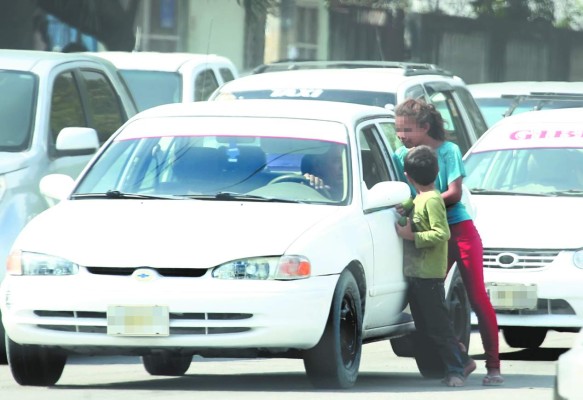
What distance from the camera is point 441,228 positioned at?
9.93 metres

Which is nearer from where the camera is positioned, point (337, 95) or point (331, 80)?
point (337, 95)

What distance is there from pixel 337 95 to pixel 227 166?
5.55m

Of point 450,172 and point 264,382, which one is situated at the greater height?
point 450,172

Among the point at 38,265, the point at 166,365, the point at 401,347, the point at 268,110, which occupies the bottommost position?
the point at 401,347

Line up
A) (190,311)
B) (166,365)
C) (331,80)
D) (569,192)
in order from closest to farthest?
(190,311)
(166,365)
(569,192)
(331,80)

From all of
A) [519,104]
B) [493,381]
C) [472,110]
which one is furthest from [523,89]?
[493,381]

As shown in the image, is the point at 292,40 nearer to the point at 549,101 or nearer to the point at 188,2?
the point at 188,2

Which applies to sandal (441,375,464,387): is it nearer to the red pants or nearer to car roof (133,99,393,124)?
the red pants

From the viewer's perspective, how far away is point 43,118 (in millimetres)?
12117

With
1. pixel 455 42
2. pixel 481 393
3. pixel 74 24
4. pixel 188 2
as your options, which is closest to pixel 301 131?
pixel 481 393

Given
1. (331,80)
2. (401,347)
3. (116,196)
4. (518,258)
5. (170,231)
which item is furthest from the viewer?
(331,80)

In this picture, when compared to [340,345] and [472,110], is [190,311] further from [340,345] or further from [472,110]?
[472,110]

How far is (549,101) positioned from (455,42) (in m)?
18.3

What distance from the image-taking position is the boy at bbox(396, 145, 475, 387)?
1002cm
